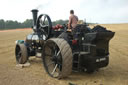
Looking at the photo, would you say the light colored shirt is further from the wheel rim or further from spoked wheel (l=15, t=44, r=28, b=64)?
spoked wheel (l=15, t=44, r=28, b=64)

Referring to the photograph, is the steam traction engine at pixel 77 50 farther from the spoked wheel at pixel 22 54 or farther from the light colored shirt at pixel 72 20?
the spoked wheel at pixel 22 54

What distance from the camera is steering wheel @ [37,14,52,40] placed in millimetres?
6164

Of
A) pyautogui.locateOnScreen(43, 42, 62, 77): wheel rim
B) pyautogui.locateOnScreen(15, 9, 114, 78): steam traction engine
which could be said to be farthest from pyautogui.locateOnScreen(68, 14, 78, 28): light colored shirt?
pyautogui.locateOnScreen(43, 42, 62, 77): wheel rim

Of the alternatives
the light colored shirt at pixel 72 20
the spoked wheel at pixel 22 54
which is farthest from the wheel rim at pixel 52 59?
the spoked wheel at pixel 22 54

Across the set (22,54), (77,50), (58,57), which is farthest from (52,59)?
(22,54)

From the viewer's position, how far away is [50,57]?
5570mm

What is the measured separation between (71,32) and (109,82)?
1.81 m

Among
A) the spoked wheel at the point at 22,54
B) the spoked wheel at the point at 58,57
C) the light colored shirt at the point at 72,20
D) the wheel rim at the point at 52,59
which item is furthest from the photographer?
the spoked wheel at the point at 22,54

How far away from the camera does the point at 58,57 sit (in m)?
5.00

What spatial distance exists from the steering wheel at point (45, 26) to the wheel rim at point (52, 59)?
0.82 metres

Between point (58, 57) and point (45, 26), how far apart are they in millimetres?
1827

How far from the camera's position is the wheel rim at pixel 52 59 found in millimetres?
5074

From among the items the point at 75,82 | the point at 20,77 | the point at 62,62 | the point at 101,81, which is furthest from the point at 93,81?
the point at 20,77

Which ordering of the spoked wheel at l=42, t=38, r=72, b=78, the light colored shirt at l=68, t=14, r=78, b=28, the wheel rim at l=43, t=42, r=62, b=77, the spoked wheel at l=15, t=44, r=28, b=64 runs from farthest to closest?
1. the spoked wheel at l=15, t=44, r=28, b=64
2. the light colored shirt at l=68, t=14, r=78, b=28
3. the wheel rim at l=43, t=42, r=62, b=77
4. the spoked wheel at l=42, t=38, r=72, b=78
